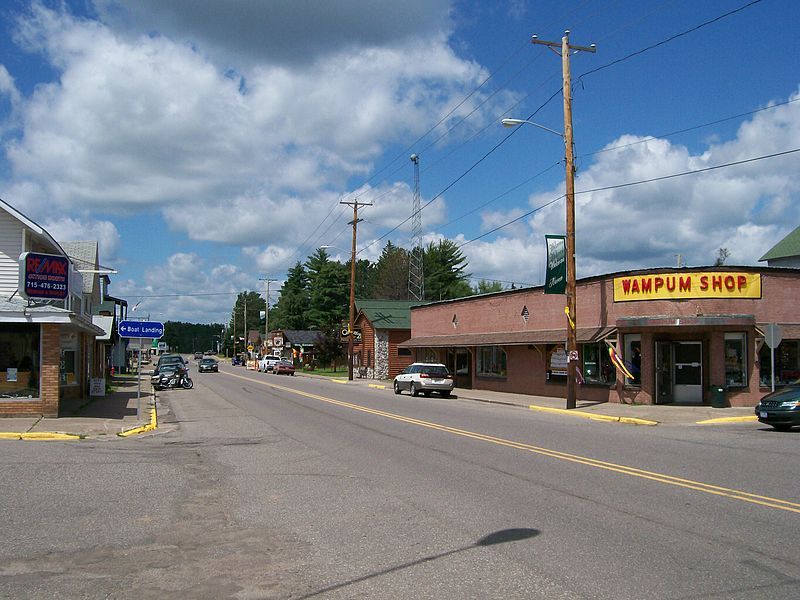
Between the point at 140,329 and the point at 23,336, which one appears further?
the point at 140,329

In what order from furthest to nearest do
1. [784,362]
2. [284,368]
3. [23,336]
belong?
[284,368]
[784,362]
[23,336]

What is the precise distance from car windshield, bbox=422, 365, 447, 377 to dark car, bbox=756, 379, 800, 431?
685 inches

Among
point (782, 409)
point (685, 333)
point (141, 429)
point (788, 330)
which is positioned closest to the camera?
point (782, 409)

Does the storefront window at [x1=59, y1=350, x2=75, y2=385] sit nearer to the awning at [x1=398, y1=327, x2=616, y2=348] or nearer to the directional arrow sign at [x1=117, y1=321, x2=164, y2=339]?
the directional arrow sign at [x1=117, y1=321, x2=164, y2=339]

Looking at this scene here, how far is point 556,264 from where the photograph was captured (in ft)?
90.8

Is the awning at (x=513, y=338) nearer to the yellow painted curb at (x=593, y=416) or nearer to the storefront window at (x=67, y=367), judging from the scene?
the yellow painted curb at (x=593, y=416)

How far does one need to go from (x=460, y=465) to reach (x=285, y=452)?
3969 millimetres

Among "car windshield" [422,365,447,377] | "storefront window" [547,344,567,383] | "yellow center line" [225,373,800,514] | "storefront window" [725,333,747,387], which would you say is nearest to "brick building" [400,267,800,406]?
"storefront window" [725,333,747,387]

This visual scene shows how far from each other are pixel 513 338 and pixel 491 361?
14.6 ft

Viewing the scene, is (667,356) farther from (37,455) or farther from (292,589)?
(292,589)

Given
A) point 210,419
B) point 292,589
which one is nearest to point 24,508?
point 292,589

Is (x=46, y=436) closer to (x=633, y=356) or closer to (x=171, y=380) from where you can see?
(x=633, y=356)

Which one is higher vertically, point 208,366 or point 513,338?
point 513,338

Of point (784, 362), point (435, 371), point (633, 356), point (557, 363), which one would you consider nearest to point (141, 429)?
point (633, 356)
